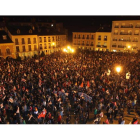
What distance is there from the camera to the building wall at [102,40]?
131ft

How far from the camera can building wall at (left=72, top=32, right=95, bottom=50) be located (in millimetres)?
43028

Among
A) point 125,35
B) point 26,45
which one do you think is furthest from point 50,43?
point 125,35

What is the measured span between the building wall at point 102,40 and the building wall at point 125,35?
1.14 m

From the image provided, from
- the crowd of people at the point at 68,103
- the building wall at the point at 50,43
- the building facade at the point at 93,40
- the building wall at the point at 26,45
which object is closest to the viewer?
the crowd of people at the point at 68,103

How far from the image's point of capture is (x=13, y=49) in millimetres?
32562

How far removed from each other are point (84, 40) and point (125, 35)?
41.8 ft

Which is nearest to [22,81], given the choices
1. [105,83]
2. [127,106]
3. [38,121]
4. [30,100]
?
[30,100]

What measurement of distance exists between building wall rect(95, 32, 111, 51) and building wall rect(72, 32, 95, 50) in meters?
1.53

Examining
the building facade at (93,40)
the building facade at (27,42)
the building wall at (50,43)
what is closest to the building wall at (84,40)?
the building facade at (93,40)

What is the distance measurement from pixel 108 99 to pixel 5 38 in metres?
29.0

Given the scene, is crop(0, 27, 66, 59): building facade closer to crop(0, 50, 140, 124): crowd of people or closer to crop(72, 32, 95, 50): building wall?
crop(72, 32, 95, 50): building wall

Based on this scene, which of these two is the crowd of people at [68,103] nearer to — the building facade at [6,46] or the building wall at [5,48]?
the building wall at [5,48]

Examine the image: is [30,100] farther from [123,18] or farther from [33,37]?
[123,18]

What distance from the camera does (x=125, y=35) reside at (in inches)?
1474
